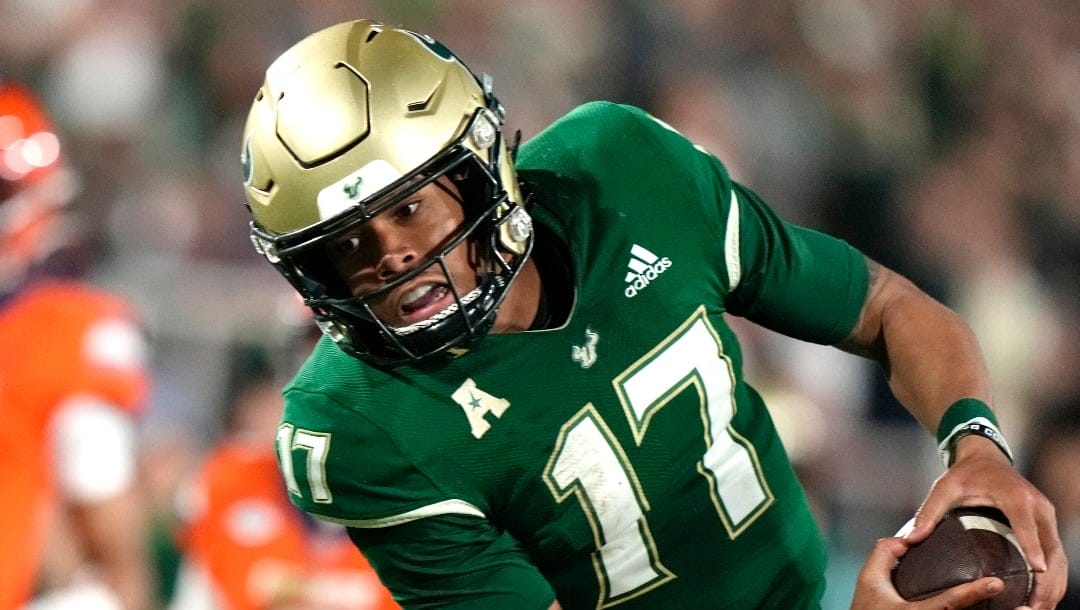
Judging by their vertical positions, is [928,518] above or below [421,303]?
below

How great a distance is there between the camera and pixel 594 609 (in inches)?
82.2

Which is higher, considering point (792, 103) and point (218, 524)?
point (792, 103)

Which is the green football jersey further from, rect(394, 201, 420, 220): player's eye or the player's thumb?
the player's thumb

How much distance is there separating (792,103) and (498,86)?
1.14 metres

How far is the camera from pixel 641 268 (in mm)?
2074

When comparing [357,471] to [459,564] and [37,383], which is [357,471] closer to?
[459,564]

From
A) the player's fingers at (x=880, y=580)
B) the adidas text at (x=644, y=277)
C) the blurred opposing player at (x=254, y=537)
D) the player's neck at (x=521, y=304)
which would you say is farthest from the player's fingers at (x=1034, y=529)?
the blurred opposing player at (x=254, y=537)

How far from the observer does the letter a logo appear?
197cm

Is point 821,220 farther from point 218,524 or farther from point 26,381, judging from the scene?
point 26,381

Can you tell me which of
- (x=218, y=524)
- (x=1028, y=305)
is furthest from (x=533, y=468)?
(x=1028, y=305)

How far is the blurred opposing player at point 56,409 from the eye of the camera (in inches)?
146

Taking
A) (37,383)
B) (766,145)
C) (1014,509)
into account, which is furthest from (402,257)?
(766,145)

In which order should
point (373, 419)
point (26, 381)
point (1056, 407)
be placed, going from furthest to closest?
point (1056, 407), point (26, 381), point (373, 419)

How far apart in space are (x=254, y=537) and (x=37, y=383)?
2.68 ft
